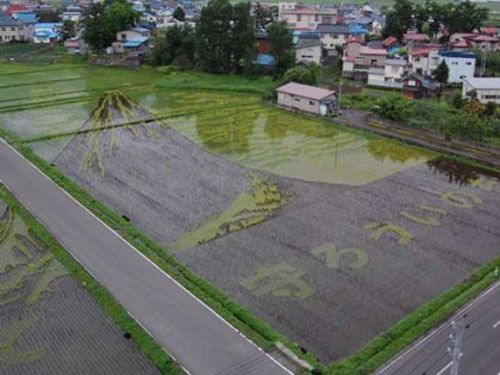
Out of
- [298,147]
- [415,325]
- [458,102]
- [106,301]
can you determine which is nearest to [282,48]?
[458,102]

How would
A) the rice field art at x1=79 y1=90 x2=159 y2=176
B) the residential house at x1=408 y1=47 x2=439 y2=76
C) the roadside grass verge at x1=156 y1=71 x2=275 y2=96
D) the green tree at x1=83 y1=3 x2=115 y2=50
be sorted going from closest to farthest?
1. the rice field art at x1=79 y1=90 x2=159 y2=176
2. the roadside grass verge at x1=156 y1=71 x2=275 y2=96
3. the residential house at x1=408 y1=47 x2=439 y2=76
4. the green tree at x1=83 y1=3 x2=115 y2=50

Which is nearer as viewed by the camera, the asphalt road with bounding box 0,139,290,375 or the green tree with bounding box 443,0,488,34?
the asphalt road with bounding box 0,139,290,375

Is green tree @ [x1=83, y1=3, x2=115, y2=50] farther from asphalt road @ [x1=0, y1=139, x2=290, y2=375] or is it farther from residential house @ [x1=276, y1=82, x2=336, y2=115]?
asphalt road @ [x1=0, y1=139, x2=290, y2=375]

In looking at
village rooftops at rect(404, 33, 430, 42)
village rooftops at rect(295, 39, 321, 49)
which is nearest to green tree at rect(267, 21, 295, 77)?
village rooftops at rect(295, 39, 321, 49)

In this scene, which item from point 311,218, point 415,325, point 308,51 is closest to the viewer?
point 415,325

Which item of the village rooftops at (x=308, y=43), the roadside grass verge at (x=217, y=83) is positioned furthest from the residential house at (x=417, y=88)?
the village rooftops at (x=308, y=43)

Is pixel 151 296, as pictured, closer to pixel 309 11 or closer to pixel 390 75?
pixel 390 75

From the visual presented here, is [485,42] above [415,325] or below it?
above
